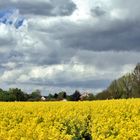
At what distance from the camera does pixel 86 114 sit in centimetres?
2153

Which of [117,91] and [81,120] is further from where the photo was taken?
[117,91]

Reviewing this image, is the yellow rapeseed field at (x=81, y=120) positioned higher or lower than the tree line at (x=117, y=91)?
lower

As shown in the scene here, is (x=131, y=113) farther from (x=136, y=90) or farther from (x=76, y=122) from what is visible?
(x=136, y=90)

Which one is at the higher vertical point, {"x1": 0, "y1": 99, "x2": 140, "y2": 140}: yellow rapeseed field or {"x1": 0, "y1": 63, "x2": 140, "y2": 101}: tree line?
{"x1": 0, "y1": 63, "x2": 140, "y2": 101}: tree line

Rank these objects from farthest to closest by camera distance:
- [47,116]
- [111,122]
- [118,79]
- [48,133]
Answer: [118,79], [47,116], [111,122], [48,133]

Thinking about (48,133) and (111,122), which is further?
(111,122)

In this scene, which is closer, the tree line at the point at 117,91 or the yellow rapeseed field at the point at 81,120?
the yellow rapeseed field at the point at 81,120

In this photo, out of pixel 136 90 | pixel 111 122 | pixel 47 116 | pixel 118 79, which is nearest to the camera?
pixel 111 122

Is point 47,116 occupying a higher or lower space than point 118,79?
lower

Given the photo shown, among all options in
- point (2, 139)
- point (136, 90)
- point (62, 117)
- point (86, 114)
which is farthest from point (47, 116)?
point (136, 90)

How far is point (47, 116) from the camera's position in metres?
18.8

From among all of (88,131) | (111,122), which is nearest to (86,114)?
(88,131)

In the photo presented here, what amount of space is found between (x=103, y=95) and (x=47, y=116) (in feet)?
218

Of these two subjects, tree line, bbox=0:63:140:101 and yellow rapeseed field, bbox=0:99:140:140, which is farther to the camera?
tree line, bbox=0:63:140:101
